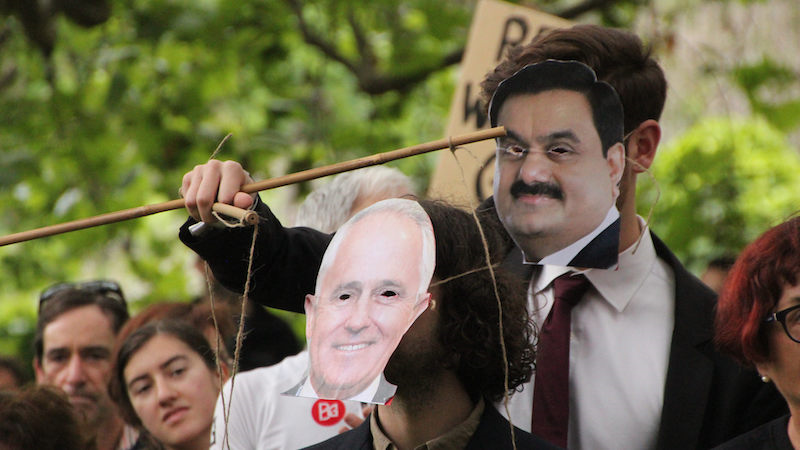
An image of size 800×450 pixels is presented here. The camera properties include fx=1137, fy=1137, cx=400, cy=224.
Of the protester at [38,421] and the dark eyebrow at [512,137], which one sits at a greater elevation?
the dark eyebrow at [512,137]

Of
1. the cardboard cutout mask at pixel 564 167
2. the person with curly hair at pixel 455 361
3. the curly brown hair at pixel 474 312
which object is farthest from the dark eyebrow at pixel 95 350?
the cardboard cutout mask at pixel 564 167

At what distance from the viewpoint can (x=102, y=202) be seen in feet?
16.4

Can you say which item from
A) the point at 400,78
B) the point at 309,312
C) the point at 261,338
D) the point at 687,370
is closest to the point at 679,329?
the point at 687,370

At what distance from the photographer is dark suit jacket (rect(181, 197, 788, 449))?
2025mm

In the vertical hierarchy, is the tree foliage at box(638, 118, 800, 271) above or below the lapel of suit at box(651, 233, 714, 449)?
below

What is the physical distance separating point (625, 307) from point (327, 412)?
749mm

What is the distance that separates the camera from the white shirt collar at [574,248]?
76.7 inches

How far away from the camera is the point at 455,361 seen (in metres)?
1.93

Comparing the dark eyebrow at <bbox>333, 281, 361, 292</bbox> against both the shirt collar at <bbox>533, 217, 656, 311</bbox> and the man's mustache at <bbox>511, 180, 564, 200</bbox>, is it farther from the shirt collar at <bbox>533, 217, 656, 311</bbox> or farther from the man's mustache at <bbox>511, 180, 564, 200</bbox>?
the shirt collar at <bbox>533, 217, 656, 311</bbox>

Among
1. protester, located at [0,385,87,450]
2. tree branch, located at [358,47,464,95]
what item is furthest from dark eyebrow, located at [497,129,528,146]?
tree branch, located at [358,47,464,95]

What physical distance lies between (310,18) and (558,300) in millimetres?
3869

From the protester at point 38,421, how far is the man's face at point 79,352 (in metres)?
0.81

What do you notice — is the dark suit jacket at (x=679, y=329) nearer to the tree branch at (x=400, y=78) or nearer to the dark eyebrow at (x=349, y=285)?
the dark eyebrow at (x=349, y=285)

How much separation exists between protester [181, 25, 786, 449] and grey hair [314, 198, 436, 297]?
18cm
